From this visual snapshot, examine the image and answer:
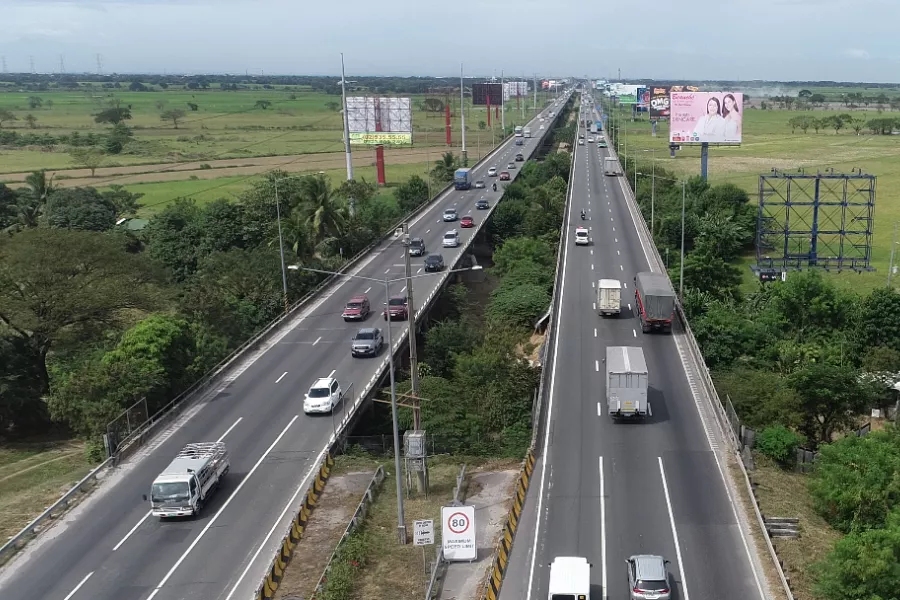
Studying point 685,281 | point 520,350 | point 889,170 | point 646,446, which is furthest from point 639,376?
point 889,170

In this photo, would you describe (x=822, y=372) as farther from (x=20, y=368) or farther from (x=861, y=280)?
(x=20, y=368)

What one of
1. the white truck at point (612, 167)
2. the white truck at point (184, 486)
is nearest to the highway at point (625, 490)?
the white truck at point (184, 486)

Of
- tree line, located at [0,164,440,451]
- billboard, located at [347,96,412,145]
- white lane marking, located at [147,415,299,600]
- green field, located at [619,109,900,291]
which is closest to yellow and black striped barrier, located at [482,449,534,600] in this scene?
white lane marking, located at [147,415,299,600]

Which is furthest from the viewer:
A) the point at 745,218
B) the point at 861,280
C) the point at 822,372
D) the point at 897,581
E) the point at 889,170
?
the point at 889,170

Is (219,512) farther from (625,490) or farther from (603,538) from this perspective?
(625,490)

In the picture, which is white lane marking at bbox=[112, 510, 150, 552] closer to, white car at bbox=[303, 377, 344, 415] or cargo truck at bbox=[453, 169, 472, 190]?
white car at bbox=[303, 377, 344, 415]

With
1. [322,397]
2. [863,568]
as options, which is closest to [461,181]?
[322,397]
